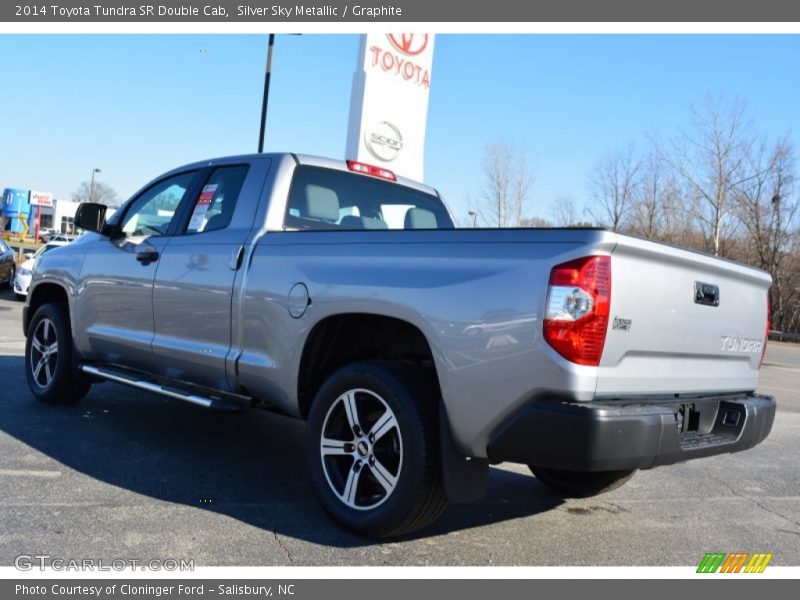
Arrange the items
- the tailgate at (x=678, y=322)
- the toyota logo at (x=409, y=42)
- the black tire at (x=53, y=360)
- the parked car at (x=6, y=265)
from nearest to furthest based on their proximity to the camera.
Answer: the tailgate at (x=678, y=322) → the black tire at (x=53, y=360) → the toyota logo at (x=409, y=42) → the parked car at (x=6, y=265)

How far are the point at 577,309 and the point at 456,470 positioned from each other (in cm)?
88

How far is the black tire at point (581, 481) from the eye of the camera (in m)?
4.21

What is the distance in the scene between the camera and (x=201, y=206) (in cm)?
488

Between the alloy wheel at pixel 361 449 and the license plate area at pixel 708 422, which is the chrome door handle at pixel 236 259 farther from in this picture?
the license plate area at pixel 708 422

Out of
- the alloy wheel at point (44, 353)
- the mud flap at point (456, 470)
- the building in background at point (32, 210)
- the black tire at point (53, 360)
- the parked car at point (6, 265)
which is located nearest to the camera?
the mud flap at point (456, 470)

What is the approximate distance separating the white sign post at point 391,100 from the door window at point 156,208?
879 cm

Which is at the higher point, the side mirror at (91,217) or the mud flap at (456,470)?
the side mirror at (91,217)

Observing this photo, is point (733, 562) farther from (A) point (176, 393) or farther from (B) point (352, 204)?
(A) point (176, 393)

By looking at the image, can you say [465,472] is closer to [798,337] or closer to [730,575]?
[730,575]

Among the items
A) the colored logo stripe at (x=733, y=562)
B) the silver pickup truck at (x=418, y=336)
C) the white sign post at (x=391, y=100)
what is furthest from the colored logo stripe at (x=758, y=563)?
the white sign post at (x=391, y=100)

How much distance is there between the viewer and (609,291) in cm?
289

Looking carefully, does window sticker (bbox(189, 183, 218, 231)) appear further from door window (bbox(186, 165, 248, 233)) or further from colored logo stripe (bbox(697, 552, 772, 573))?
colored logo stripe (bbox(697, 552, 772, 573))

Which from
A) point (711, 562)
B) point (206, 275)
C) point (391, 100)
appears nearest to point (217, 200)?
point (206, 275)

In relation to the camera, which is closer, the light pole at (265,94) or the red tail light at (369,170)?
the red tail light at (369,170)
